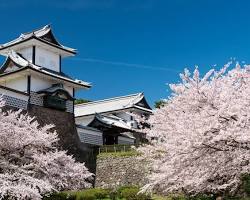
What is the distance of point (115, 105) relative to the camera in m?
40.8

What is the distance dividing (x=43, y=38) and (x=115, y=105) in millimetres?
13030

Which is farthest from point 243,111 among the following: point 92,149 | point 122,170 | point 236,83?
point 92,149

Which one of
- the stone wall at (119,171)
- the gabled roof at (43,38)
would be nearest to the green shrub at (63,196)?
the stone wall at (119,171)

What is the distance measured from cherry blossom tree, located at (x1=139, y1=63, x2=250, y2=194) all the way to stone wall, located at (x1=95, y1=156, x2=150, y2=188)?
1495 centimetres

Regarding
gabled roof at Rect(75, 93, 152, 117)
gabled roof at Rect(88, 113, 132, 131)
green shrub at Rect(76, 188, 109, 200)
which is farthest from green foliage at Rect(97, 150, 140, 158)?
gabled roof at Rect(75, 93, 152, 117)

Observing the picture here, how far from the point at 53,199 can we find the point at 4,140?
22.1 ft

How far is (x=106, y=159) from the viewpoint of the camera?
28781 mm

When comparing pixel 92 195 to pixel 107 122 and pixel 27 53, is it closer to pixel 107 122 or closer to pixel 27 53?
pixel 27 53

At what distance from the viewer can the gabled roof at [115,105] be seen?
39.3 metres

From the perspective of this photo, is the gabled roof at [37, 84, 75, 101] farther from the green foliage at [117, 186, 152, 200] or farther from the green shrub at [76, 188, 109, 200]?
the green foliage at [117, 186, 152, 200]

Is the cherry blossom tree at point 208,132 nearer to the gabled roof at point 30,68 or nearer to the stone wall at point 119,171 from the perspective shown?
the stone wall at point 119,171

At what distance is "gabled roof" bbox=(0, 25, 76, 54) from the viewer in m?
28.9

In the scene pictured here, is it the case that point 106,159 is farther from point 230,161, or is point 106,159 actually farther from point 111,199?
point 230,161

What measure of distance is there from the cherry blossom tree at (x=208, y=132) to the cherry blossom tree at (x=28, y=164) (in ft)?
11.4
